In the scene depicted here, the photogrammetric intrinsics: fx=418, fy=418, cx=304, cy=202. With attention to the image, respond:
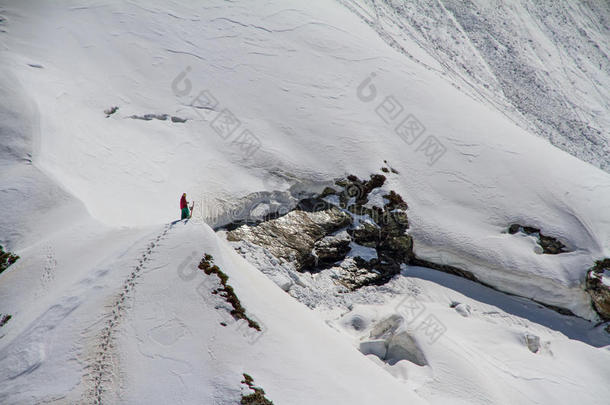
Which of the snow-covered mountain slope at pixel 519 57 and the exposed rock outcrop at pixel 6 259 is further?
the snow-covered mountain slope at pixel 519 57

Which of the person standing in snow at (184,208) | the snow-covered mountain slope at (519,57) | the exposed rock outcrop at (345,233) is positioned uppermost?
the snow-covered mountain slope at (519,57)

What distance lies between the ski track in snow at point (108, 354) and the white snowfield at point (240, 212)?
36mm

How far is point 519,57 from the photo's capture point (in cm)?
3591

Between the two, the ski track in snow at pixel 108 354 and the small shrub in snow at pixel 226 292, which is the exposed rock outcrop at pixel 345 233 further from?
the ski track in snow at pixel 108 354

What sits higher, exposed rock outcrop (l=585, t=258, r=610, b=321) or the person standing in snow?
the person standing in snow

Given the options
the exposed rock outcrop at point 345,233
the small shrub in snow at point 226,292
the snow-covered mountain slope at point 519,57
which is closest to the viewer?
the small shrub in snow at point 226,292

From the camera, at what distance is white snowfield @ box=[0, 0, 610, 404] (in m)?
8.70

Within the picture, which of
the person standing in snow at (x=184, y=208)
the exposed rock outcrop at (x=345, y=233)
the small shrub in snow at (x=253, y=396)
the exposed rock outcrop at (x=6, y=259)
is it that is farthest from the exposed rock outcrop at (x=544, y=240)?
the exposed rock outcrop at (x=6, y=259)

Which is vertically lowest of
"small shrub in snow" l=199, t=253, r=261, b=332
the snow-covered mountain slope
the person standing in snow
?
"small shrub in snow" l=199, t=253, r=261, b=332

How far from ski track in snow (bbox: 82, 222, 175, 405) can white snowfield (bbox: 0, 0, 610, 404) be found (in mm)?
36

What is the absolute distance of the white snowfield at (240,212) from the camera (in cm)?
870

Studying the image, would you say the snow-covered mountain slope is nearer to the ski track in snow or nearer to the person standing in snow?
the person standing in snow

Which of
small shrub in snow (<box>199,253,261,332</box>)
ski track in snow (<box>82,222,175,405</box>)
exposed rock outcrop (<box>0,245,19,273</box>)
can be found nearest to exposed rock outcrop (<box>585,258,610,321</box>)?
small shrub in snow (<box>199,253,261,332</box>)

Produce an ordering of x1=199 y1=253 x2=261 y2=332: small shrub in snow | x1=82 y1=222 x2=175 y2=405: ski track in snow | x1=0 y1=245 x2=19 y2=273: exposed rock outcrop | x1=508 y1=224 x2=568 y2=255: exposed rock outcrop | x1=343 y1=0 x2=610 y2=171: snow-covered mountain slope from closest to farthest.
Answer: x1=82 y1=222 x2=175 y2=405: ski track in snow < x1=199 y1=253 x2=261 y2=332: small shrub in snow < x1=0 y1=245 x2=19 y2=273: exposed rock outcrop < x1=508 y1=224 x2=568 y2=255: exposed rock outcrop < x1=343 y1=0 x2=610 y2=171: snow-covered mountain slope
